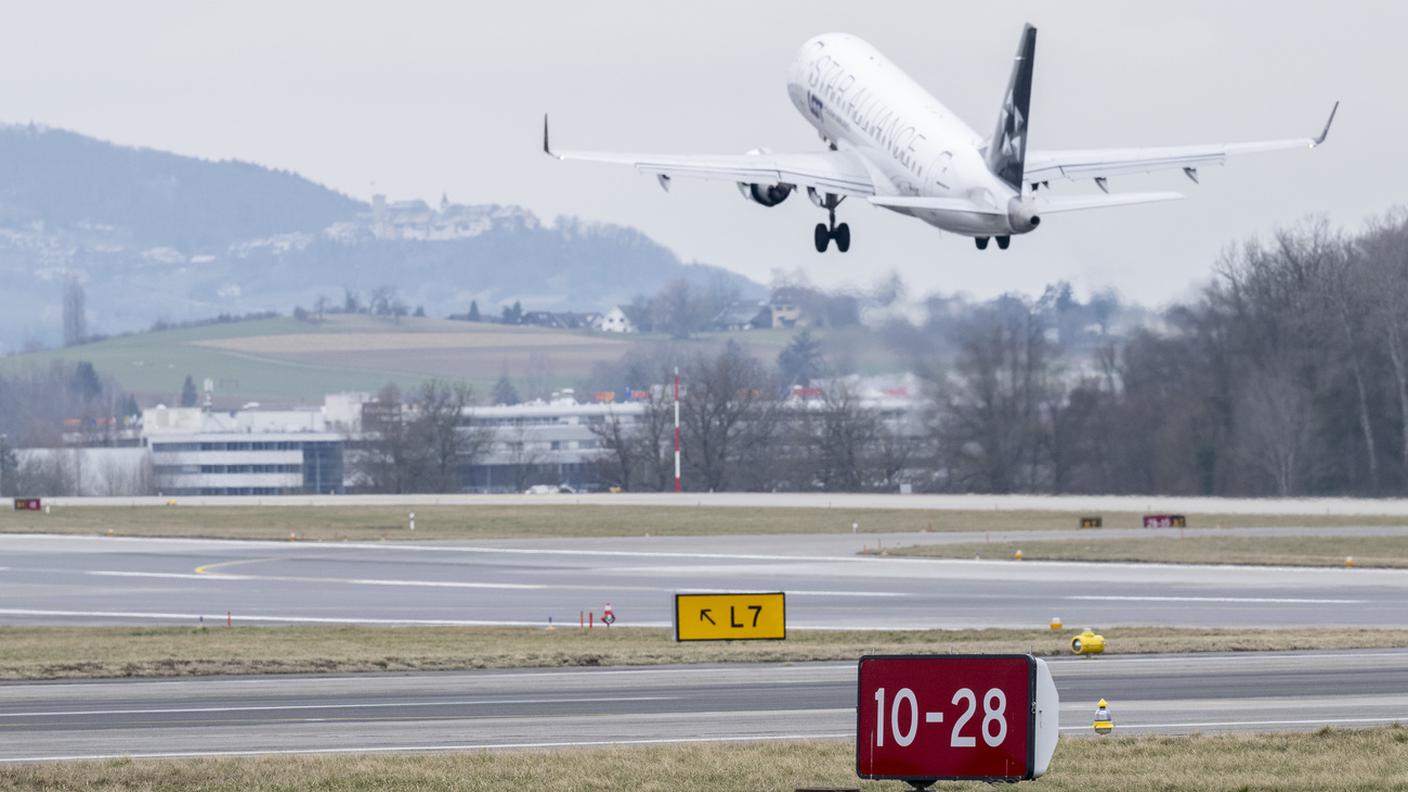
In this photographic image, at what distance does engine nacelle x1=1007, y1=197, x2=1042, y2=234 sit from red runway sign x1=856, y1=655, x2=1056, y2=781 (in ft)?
109

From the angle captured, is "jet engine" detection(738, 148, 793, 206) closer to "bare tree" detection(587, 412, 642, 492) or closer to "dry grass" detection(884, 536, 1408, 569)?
"dry grass" detection(884, 536, 1408, 569)

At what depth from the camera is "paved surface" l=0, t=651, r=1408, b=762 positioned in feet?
95.3

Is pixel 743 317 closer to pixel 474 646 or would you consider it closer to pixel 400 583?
pixel 400 583

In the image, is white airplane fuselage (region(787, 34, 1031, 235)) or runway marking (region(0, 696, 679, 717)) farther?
white airplane fuselage (region(787, 34, 1031, 235))

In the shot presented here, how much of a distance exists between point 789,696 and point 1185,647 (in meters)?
11.3

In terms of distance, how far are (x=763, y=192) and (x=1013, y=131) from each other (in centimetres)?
792

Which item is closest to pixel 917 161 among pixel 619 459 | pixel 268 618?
pixel 268 618

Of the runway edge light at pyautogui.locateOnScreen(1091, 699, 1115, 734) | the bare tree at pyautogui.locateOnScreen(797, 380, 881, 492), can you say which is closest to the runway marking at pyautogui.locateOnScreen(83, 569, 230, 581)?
the runway edge light at pyautogui.locateOnScreen(1091, 699, 1115, 734)

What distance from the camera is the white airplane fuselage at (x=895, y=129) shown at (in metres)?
52.0

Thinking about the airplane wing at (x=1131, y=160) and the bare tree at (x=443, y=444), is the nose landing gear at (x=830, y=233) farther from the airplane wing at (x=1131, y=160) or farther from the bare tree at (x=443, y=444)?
the bare tree at (x=443, y=444)

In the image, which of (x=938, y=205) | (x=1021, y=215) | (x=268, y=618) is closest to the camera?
(x=938, y=205)

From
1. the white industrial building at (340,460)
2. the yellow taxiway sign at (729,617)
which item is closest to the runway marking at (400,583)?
the yellow taxiway sign at (729,617)

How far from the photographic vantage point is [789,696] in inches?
1339

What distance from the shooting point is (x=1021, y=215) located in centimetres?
5094
